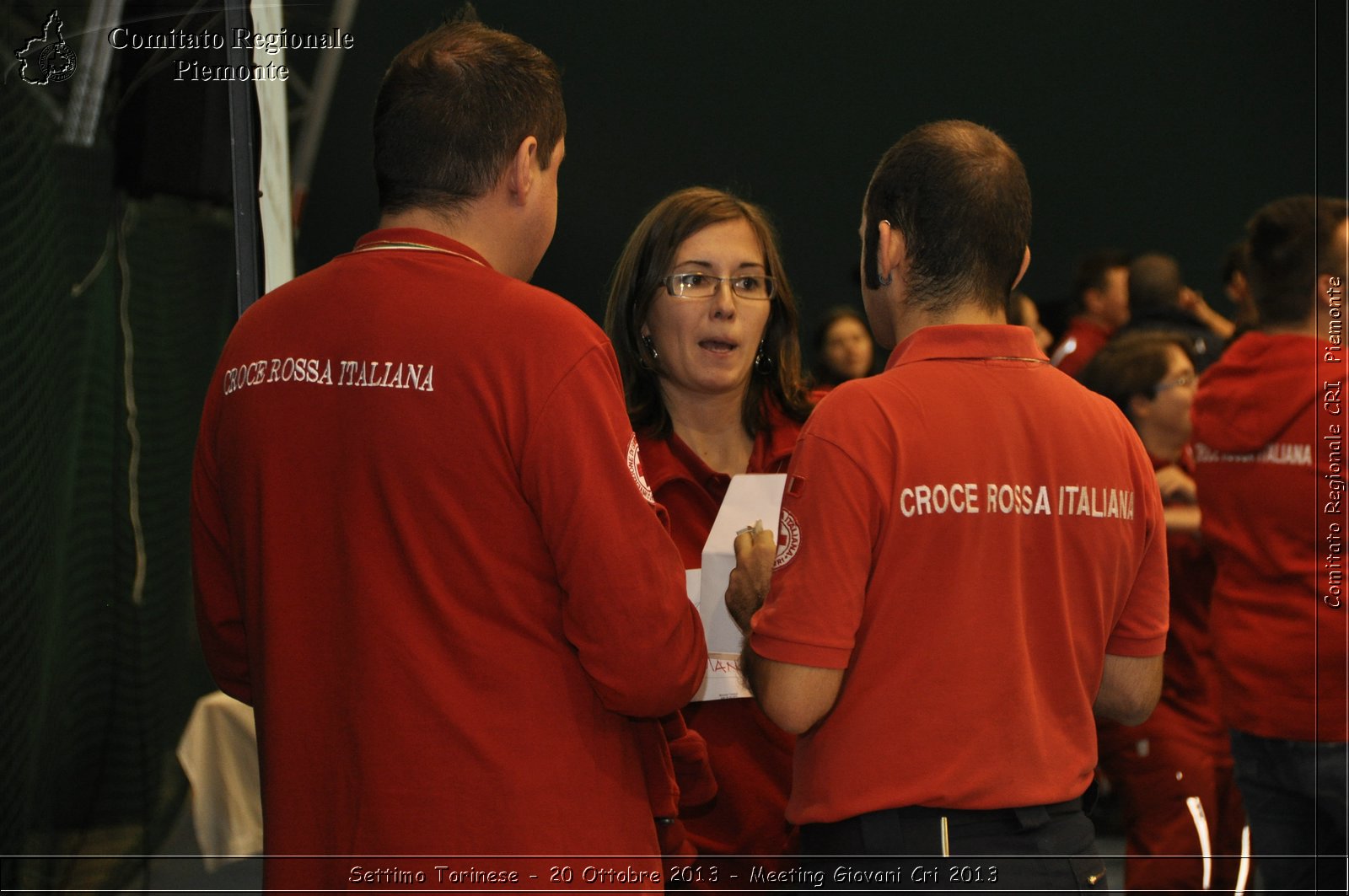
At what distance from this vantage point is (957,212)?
157 centimetres

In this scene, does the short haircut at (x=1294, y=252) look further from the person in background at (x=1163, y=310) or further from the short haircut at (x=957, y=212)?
the person in background at (x=1163, y=310)

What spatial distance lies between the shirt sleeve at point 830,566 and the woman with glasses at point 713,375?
0.62m

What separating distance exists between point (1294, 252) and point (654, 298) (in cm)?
164

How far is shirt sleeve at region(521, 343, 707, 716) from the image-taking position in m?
1.43

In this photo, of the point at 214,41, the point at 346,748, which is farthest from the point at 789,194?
the point at 346,748

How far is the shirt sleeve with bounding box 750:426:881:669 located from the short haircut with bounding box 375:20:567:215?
58 cm

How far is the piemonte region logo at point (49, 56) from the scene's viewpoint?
9.50 ft

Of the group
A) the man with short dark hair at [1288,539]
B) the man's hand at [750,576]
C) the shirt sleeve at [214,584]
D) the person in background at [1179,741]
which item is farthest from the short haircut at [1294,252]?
the shirt sleeve at [214,584]

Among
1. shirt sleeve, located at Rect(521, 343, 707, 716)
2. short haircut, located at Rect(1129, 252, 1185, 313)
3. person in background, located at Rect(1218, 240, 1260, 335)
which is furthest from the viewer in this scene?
short haircut, located at Rect(1129, 252, 1185, 313)

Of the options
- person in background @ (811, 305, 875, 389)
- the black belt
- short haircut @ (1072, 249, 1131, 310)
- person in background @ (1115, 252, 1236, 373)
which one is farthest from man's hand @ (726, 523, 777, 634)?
short haircut @ (1072, 249, 1131, 310)

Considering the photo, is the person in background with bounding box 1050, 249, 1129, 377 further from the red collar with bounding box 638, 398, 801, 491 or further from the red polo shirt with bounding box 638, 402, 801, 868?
the red polo shirt with bounding box 638, 402, 801, 868

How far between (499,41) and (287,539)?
0.73 m

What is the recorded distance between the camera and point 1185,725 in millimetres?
3354

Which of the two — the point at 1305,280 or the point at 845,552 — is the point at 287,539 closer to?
the point at 845,552
